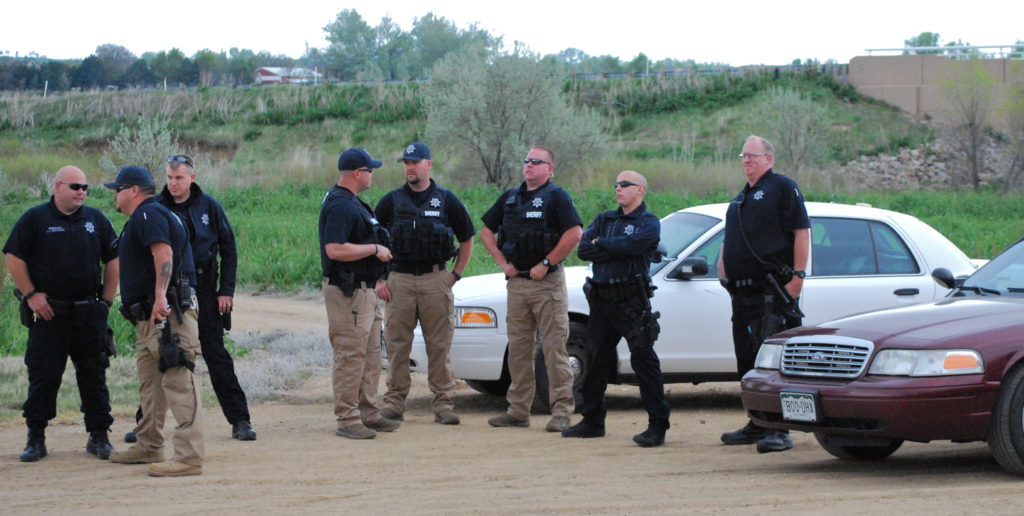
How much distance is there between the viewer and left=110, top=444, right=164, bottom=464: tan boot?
7621mm

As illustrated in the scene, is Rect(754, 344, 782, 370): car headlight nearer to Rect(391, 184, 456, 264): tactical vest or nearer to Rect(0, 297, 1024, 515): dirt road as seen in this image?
Rect(0, 297, 1024, 515): dirt road

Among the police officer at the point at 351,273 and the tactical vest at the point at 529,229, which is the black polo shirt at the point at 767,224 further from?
the police officer at the point at 351,273

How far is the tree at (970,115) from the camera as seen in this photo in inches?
1721

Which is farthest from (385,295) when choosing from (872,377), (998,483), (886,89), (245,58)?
(245,58)

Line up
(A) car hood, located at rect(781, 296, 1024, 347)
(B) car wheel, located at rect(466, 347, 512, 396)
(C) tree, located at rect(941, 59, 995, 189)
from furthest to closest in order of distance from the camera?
(C) tree, located at rect(941, 59, 995, 189) < (B) car wheel, located at rect(466, 347, 512, 396) < (A) car hood, located at rect(781, 296, 1024, 347)

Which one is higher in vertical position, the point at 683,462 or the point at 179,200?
the point at 179,200

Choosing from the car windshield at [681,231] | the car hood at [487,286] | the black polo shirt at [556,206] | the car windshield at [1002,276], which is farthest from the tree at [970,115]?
the black polo shirt at [556,206]

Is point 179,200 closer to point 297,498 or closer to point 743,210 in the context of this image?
point 297,498

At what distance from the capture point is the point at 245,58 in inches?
4262

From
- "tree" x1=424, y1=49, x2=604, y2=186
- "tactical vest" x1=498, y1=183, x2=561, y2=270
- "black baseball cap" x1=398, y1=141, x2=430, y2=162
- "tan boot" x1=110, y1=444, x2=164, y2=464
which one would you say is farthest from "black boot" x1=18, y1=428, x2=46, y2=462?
"tree" x1=424, y1=49, x2=604, y2=186

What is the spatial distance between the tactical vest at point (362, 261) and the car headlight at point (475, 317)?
1255mm

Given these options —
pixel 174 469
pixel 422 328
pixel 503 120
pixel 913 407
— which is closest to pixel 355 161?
pixel 422 328

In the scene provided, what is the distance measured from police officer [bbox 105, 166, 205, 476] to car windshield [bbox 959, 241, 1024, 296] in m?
4.90

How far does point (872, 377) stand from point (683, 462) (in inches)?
54.9
